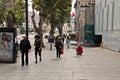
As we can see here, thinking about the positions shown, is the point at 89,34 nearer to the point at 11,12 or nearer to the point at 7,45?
the point at 11,12

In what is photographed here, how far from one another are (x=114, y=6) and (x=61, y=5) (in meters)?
17.6

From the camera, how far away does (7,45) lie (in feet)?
66.9

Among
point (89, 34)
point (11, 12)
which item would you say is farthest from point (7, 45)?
point (89, 34)

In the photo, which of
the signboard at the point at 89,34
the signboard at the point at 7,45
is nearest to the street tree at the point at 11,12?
the signboard at the point at 7,45

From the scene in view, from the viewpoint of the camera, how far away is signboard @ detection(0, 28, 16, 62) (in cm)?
2025

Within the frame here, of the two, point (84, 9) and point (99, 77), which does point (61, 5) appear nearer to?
point (84, 9)

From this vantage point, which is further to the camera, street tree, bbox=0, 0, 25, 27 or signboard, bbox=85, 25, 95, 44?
signboard, bbox=85, 25, 95, 44

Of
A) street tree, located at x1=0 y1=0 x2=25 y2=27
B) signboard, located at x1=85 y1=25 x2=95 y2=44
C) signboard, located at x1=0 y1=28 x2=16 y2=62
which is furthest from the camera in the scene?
signboard, located at x1=85 y1=25 x2=95 y2=44

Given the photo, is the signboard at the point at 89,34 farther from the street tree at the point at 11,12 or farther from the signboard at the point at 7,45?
the signboard at the point at 7,45

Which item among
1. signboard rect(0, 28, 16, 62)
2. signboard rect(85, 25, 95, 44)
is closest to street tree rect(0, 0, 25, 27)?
signboard rect(0, 28, 16, 62)

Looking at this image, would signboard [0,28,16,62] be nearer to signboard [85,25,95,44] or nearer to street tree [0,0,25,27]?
street tree [0,0,25,27]

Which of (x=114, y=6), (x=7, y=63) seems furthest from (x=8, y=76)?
(x=114, y=6)

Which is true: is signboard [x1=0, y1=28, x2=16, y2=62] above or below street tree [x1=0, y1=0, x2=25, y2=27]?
below

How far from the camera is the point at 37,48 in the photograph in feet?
69.1
